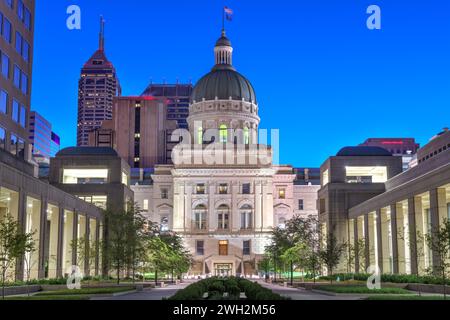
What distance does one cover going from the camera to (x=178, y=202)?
135m

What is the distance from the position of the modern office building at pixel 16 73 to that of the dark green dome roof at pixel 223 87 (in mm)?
89501

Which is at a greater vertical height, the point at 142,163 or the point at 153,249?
the point at 142,163

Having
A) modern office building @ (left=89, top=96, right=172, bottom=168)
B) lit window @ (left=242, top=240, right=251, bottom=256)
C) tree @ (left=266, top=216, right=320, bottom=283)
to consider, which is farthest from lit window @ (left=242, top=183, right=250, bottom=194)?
modern office building @ (left=89, top=96, right=172, bottom=168)

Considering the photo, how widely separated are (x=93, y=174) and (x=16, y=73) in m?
31.3

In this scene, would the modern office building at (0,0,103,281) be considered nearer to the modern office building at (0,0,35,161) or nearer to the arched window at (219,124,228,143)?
the modern office building at (0,0,35,161)

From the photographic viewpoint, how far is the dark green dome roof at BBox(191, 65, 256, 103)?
6152 inches

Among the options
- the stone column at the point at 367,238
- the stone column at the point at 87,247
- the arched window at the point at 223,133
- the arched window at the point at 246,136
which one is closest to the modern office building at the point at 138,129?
the arched window at the point at 223,133

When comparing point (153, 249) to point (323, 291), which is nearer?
point (323, 291)

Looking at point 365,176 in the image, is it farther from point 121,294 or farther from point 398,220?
point 121,294

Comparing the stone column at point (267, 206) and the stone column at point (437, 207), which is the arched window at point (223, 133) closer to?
the stone column at point (267, 206)

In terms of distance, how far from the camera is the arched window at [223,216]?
13562cm

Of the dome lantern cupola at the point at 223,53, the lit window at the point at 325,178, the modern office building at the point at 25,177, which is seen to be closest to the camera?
the modern office building at the point at 25,177
